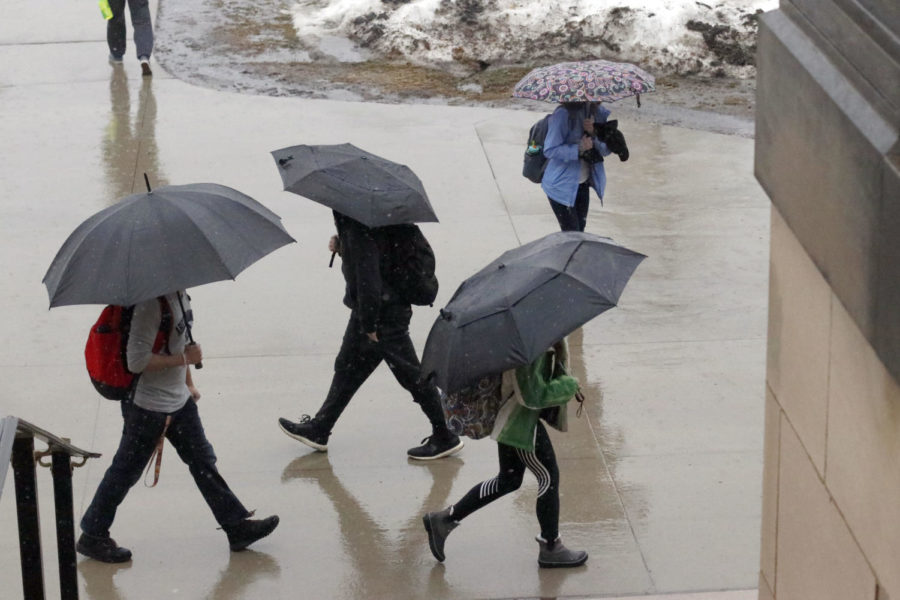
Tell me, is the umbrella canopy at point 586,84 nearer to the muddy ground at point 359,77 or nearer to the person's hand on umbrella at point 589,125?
the person's hand on umbrella at point 589,125

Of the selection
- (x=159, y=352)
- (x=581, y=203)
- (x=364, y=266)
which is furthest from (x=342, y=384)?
(x=581, y=203)

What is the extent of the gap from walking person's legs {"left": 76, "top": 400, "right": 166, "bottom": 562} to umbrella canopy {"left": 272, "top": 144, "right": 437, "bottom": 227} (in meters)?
1.22

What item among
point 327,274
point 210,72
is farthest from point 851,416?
point 210,72

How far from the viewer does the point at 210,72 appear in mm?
13328

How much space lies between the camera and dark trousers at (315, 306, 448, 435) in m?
6.38

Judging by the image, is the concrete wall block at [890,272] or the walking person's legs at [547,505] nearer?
the concrete wall block at [890,272]

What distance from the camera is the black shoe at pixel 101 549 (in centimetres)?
580

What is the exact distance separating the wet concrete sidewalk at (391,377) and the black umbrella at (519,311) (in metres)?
1.26

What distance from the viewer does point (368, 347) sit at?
21.1ft

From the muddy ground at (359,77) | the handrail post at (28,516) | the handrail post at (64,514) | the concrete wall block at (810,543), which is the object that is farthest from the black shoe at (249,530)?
the muddy ground at (359,77)

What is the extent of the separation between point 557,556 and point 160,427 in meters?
1.79

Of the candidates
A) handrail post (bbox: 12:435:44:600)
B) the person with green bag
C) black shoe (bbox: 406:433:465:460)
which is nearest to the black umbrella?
the person with green bag

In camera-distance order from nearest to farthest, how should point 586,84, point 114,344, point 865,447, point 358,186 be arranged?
point 865,447 → point 114,344 → point 358,186 → point 586,84

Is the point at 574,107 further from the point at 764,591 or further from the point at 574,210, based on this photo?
the point at 764,591
